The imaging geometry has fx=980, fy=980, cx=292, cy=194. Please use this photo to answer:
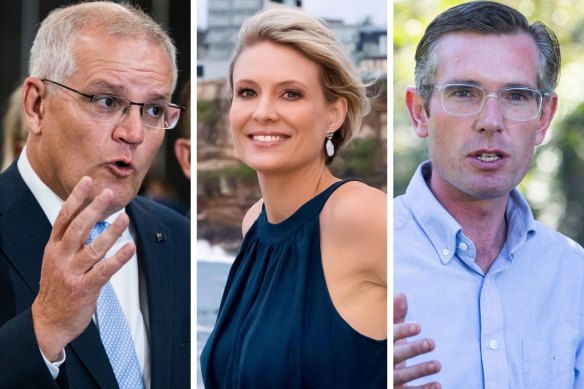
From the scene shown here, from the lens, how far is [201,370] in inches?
150

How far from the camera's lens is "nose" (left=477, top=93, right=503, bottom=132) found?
3.64 meters

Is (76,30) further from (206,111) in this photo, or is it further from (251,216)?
(251,216)

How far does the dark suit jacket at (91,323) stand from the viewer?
11.2 feet

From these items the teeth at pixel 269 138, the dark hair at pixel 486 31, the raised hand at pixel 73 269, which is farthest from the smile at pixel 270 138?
the raised hand at pixel 73 269

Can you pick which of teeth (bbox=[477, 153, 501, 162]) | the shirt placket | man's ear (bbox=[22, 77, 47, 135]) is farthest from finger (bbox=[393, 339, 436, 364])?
man's ear (bbox=[22, 77, 47, 135])

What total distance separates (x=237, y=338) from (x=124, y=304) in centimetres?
50

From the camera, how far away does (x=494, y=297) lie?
12.1 feet

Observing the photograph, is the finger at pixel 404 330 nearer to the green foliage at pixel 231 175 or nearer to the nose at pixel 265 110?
the green foliage at pixel 231 175

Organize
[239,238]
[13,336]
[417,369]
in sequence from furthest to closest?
[239,238]
[417,369]
[13,336]

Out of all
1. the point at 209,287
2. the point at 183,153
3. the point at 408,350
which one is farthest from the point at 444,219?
the point at 183,153

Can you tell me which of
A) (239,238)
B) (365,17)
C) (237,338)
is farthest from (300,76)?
(237,338)

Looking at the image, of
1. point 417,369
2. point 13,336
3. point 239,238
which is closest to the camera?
point 13,336

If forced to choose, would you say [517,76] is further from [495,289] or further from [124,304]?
[124,304]

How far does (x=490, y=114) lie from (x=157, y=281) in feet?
4.72
